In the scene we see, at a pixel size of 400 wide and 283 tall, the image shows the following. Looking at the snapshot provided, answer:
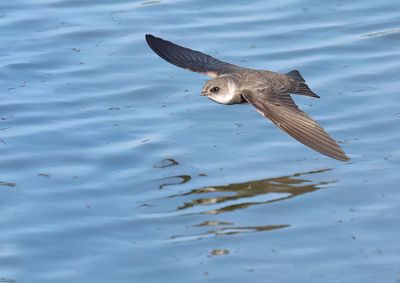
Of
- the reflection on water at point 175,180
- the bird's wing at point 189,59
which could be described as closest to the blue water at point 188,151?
the reflection on water at point 175,180

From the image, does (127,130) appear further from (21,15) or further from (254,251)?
(21,15)

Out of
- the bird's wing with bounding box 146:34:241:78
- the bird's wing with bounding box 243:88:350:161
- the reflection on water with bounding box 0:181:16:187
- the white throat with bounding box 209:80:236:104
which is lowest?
the reflection on water with bounding box 0:181:16:187

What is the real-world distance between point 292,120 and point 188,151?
822mm

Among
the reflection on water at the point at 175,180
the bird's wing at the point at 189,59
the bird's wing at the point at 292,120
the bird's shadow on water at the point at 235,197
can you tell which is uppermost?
the bird's wing at the point at 189,59

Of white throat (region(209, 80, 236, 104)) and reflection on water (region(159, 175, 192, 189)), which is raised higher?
white throat (region(209, 80, 236, 104))

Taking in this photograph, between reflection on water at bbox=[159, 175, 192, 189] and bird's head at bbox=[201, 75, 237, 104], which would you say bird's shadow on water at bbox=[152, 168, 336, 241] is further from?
bird's head at bbox=[201, 75, 237, 104]

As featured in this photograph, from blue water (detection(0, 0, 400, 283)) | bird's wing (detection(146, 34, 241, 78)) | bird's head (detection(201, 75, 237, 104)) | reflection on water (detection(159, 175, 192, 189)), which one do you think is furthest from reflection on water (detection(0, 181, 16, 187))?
bird's wing (detection(146, 34, 241, 78))

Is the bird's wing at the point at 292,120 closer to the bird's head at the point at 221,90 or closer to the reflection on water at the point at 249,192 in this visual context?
the bird's head at the point at 221,90

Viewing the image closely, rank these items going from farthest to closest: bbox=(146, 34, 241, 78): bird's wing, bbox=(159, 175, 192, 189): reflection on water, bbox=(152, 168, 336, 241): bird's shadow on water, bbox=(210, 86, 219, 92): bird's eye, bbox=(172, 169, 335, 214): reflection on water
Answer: bbox=(146, 34, 241, 78): bird's wing
bbox=(210, 86, 219, 92): bird's eye
bbox=(159, 175, 192, 189): reflection on water
bbox=(172, 169, 335, 214): reflection on water
bbox=(152, 168, 336, 241): bird's shadow on water

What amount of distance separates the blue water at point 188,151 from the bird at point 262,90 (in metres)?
0.27

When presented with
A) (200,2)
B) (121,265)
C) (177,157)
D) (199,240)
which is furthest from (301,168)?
(200,2)

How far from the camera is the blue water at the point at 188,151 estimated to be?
6973mm

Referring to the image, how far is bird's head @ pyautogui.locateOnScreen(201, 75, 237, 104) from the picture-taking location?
9.10 meters

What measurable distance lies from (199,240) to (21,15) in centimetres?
547
